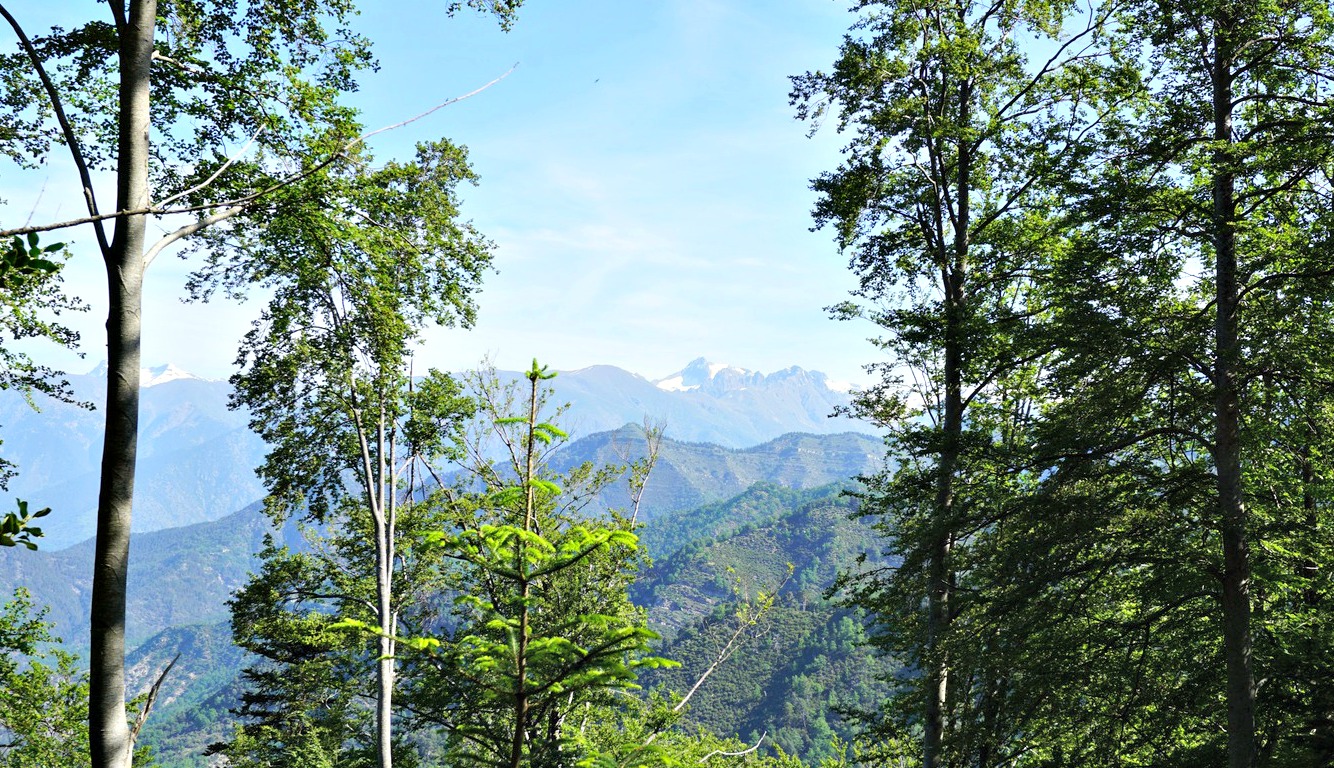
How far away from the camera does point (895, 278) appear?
37.4ft

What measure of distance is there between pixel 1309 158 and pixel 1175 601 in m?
4.06

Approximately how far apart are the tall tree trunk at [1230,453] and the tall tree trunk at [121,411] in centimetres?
786

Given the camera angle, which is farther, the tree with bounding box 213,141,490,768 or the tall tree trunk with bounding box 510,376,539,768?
the tree with bounding box 213,141,490,768

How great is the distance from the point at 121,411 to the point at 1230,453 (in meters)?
8.64

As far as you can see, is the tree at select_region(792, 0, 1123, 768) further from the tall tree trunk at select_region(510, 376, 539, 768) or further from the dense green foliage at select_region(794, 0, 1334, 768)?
the tall tree trunk at select_region(510, 376, 539, 768)

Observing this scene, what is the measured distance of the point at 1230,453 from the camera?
23.7 feet

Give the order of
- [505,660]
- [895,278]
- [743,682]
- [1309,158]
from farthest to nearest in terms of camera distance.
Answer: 1. [743,682]
2. [895,278]
3. [1309,158]
4. [505,660]

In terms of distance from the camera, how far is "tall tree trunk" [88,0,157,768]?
335 cm

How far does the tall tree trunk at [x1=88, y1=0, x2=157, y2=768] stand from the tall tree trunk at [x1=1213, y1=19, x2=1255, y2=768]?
25.8 feet

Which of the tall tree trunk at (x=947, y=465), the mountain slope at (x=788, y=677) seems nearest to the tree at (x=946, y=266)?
the tall tree trunk at (x=947, y=465)

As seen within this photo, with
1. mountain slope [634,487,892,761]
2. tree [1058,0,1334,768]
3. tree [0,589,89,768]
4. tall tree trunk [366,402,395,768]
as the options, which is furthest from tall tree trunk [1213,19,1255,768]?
mountain slope [634,487,892,761]

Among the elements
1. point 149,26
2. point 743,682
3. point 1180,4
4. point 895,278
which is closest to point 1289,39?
point 1180,4

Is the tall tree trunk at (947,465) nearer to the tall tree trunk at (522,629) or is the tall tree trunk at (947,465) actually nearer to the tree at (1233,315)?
the tree at (1233,315)

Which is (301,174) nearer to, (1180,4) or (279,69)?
(279,69)
